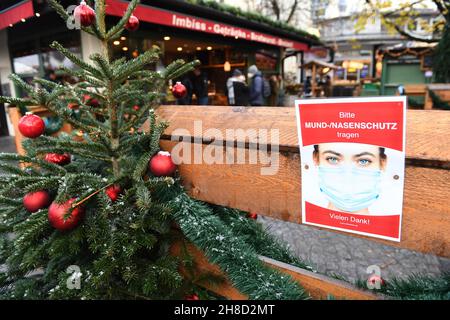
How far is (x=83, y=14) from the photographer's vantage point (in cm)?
134

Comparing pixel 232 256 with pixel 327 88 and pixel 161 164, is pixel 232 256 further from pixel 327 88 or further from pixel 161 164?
pixel 327 88

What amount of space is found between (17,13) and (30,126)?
5.06 m

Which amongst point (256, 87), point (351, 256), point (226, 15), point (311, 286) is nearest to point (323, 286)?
point (311, 286)

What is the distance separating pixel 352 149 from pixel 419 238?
1.21 feet

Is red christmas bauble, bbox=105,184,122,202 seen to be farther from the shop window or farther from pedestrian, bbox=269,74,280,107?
pedestrian, bbox=269,74,280,107

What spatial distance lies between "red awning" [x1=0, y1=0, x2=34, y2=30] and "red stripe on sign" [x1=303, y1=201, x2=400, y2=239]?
551 cm

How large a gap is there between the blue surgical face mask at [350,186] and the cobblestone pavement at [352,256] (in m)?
1.70

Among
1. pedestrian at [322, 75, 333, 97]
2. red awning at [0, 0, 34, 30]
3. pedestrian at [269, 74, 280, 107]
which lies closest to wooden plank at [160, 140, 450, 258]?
red awning at [0, 0, 34, 30]

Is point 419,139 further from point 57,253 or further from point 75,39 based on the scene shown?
point 75,39

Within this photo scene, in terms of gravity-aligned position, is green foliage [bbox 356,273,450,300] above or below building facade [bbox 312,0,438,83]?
below

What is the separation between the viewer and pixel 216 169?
1.52 meters

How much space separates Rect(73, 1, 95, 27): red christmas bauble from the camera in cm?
133

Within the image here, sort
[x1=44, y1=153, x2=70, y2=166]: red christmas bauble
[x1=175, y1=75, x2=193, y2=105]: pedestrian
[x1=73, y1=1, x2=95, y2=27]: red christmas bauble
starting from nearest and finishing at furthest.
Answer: [x1=73, y1=1, x2=95, y2=27]: red christmas bauble < [x1=44, y1=153, x2=70, y2=166]: red christmas bauble < [x1=175, y1=75, x2=193, y2=105]: pedestrian
